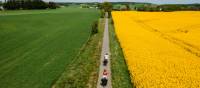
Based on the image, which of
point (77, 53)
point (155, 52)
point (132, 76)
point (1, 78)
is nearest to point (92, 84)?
point (132, 76)

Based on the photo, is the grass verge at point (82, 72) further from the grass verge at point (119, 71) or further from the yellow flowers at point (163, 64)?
the yellow flowers at point (163, 64)

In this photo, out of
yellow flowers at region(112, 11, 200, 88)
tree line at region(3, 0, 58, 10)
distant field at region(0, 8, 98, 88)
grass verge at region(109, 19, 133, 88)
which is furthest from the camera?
tree line at region(3, 0, 58, 10)

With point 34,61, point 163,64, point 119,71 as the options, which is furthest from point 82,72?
point 34,61

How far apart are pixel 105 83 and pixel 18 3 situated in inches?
4817

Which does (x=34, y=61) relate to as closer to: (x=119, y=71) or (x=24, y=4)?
(x=119, y=71)

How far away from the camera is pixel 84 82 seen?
750 inches

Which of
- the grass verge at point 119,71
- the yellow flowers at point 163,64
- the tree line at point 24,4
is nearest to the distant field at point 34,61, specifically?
the grass verge at point 119,71

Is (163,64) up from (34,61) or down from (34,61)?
up

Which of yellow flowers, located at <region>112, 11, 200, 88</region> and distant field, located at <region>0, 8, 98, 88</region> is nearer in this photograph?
yellow flowers, located at <region>112, 11, 200, 88</region>

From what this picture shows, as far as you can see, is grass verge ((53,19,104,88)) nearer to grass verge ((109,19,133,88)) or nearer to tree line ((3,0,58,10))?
grass verge ((109,19,133,88))

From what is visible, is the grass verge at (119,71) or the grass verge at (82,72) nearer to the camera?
the grass verge at (119,71)

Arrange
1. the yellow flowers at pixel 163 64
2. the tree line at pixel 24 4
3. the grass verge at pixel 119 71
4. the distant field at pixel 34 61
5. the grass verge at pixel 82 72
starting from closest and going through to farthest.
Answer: the yellow flowers at pixel 163 64 < the grass verge at pixel 119 71 < the grass verge at pixel 82 72 < the distant field at pixel 34 61 < the tree line at pixel 24 4

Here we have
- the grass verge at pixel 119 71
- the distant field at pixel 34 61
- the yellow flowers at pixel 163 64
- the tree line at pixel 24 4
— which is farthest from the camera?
the tree line at pixel 24 4

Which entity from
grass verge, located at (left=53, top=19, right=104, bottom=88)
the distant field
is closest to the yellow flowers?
grass verge, located at (left=53, top=19, right=104, bottom=88)
